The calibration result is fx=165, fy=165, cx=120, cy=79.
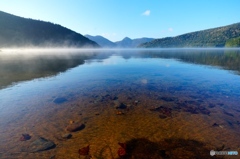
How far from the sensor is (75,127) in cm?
1320

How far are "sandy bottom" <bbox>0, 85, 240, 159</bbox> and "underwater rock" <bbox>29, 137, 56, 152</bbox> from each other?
288 millimetres

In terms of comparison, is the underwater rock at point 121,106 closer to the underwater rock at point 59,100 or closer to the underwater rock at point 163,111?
the underwater rock at point 163,111

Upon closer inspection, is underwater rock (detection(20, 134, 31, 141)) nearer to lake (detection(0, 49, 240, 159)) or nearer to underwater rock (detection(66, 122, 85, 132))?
lake (detection(0, 49, 240, 159))

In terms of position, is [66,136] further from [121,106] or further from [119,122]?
[121,106]

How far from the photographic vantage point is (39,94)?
21734mm

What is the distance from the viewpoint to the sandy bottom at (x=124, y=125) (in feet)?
34.7

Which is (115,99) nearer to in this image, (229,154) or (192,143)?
(192,143)

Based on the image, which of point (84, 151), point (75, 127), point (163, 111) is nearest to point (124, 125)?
point (75, 127)

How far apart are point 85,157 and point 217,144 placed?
8728mm

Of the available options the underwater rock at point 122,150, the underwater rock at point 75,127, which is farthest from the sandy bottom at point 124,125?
the underwater rock at point 75,127

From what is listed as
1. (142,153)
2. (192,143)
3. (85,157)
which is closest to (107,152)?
(85,157)

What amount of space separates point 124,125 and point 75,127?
398cm

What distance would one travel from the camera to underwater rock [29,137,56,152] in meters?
10.5

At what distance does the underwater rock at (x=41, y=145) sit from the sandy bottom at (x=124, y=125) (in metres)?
0.29
